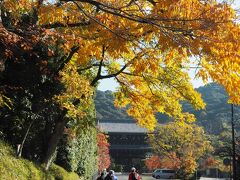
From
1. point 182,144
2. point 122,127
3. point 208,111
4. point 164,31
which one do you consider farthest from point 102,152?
point 208,111

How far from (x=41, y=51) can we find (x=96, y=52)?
2732mm

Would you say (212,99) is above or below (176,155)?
above

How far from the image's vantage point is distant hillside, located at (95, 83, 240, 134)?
392 feet

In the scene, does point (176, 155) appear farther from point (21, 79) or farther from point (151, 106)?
point (21, 79)

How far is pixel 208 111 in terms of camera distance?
5384 inches

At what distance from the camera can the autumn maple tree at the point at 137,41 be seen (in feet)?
21.5

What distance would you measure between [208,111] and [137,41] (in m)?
133

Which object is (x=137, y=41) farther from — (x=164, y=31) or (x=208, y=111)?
(x=208, y=111)

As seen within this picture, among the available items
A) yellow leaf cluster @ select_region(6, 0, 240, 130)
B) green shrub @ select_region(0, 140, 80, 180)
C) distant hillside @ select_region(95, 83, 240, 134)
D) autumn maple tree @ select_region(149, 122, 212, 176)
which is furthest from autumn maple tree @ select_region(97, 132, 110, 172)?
distant hillside @ select_region(95, 83, 240, 134)

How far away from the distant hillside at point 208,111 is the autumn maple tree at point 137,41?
94077 mm

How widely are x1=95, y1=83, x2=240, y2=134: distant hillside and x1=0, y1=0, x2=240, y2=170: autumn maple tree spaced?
9408cm

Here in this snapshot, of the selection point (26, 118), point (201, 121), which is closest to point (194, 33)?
point (26, 118)

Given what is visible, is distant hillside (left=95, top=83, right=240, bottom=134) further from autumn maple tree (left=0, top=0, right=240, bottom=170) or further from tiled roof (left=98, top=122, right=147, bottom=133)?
autumn maple tree (left=0, top=0, right=240, bottom=170)

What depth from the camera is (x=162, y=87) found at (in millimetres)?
16219
